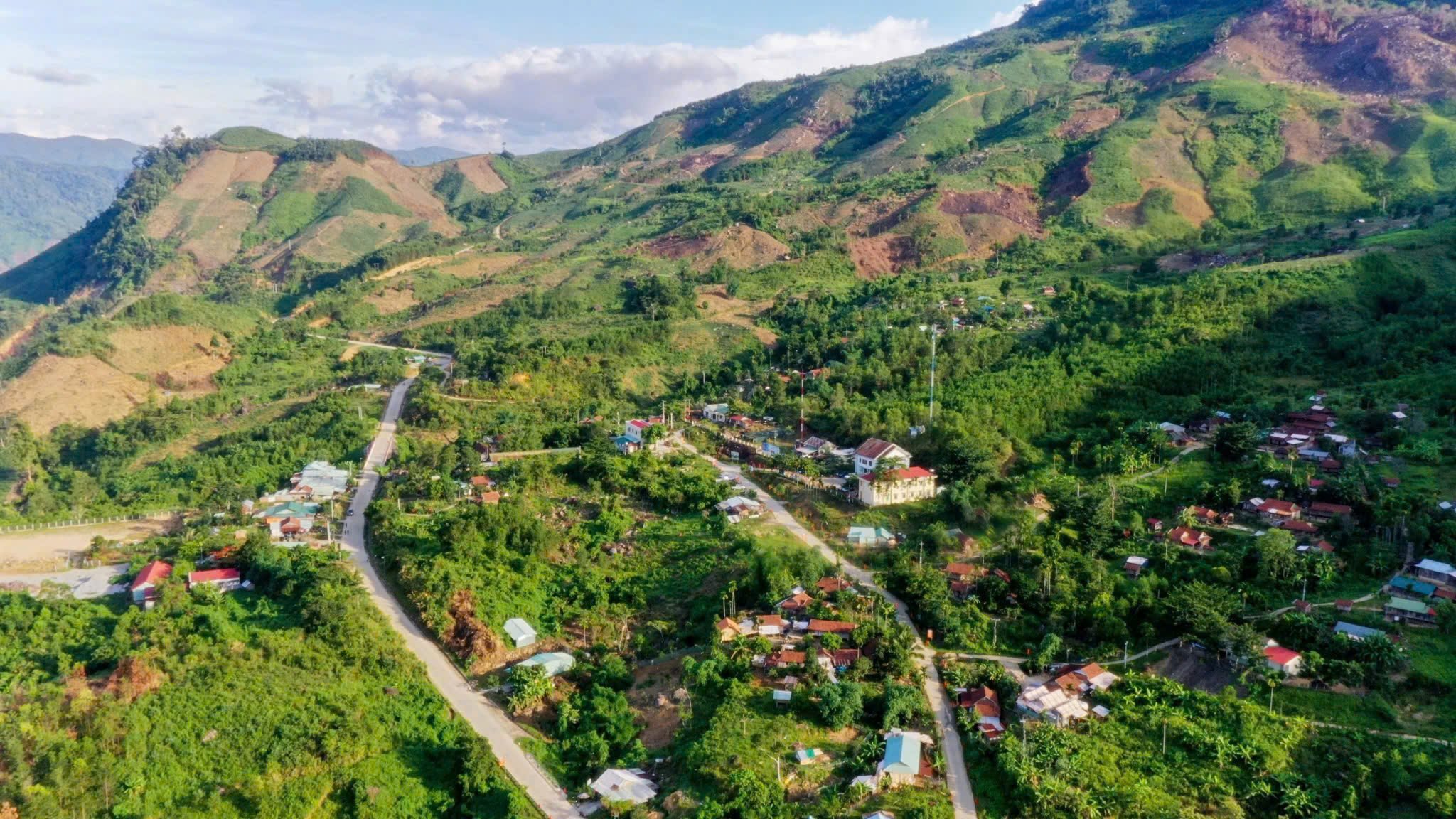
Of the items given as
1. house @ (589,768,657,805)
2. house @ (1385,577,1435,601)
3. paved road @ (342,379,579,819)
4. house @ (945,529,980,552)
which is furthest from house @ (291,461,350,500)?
house @ (1385,577,1435,601)

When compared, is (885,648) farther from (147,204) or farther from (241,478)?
(147,204)

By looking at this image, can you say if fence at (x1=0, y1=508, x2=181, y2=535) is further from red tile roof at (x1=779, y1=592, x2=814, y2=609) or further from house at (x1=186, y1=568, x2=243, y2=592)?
red tile roof at (x1=779, y1=592, x2=814, y2=609)

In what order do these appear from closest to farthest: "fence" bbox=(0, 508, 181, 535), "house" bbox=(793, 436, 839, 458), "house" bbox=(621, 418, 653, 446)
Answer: "fence" bbox=(0, 508, 181, 535) < "house" bbox=(793, 436, 839, 458) < "house" bbox=(621, 418, 653, 446)

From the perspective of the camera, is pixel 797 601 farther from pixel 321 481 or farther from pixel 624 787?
pixel 321 481

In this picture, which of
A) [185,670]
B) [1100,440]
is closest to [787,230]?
[1100,440]

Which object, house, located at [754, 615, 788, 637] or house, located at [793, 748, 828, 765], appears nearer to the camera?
house, located at [793, 748, 828, 765]

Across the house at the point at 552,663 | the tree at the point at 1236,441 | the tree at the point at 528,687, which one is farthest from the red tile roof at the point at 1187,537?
the tree at the point at 528,687
